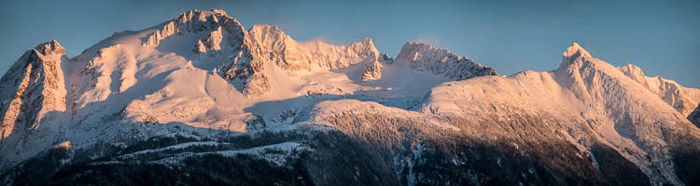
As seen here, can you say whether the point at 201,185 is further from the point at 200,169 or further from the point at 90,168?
the point at 90,168

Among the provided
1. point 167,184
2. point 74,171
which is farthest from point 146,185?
point 74,171

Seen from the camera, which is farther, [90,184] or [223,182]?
[223,182]

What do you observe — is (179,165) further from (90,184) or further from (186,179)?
(90,184)

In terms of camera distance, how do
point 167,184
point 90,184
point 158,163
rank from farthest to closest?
point 158,163 < point 167,184 < point 90,184

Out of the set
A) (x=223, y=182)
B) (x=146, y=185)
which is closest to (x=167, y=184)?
(x=146, y=185)

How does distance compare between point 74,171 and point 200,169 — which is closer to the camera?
point 74,171

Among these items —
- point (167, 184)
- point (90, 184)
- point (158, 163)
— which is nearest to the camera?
point (90, 184)

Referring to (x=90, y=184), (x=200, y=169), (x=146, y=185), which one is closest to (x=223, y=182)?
(x=200, y=169)
